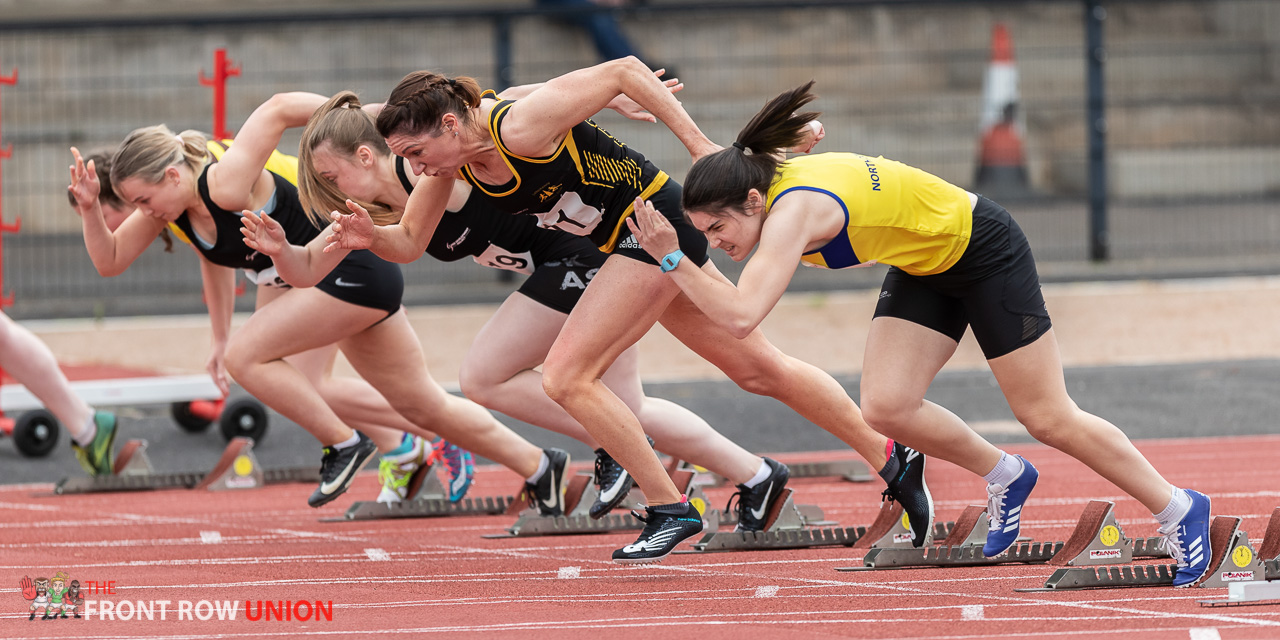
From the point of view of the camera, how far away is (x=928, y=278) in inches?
185

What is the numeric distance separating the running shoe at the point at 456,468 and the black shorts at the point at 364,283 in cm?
90

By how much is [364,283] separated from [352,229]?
116 centimetres

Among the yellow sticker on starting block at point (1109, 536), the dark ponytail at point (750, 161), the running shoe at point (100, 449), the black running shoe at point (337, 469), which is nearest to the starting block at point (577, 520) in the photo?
the black running shoe at point (337, 469)

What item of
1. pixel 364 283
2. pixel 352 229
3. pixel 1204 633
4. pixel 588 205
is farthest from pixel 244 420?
pixel 1204 633

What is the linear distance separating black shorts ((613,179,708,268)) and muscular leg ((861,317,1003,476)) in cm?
66

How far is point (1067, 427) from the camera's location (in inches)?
175

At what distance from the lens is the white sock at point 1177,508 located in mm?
4434

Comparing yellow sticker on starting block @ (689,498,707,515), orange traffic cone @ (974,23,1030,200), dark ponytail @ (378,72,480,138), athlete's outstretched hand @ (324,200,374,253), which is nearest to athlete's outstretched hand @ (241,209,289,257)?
athlete's outstretched hand @ (324,200,374,253)

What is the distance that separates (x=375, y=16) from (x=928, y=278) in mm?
7458

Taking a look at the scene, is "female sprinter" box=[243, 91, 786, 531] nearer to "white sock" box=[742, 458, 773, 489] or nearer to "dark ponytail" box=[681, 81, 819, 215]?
"white sock" box=[742, 458, 773, 489]

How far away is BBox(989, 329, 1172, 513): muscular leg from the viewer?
445 cm

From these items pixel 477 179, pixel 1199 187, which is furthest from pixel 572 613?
pixel 1199 187

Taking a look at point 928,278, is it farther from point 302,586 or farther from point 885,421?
point 302,586

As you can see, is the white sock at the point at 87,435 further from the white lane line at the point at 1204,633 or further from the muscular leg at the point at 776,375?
the white lane line at the point at 1204,633
